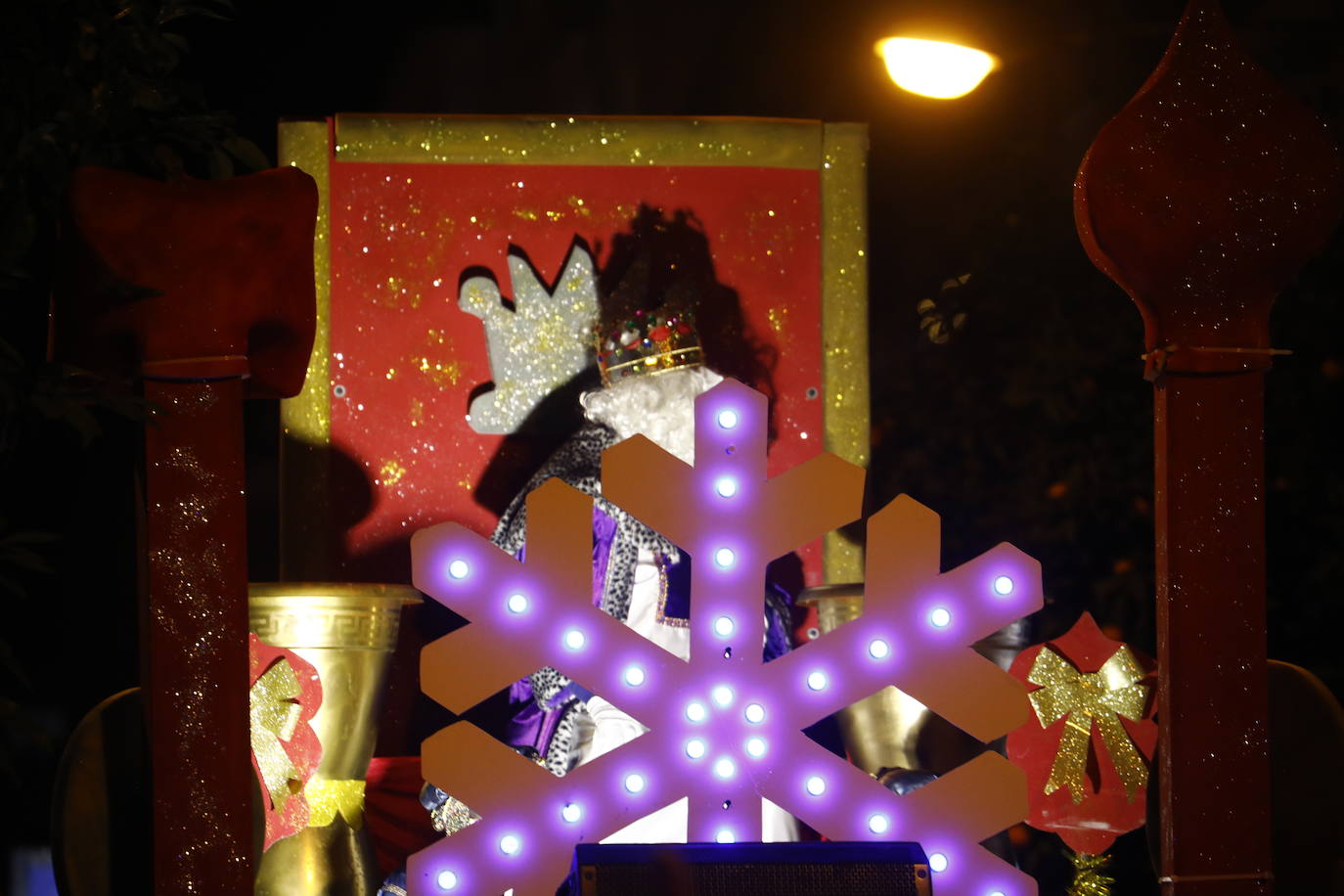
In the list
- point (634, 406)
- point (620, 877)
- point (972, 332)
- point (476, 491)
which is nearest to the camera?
point (620, 877)

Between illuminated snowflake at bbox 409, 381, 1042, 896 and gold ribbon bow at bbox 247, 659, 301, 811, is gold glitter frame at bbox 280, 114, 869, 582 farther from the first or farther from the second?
illuminated snowflake at bbox 409, 381, 1042, 896

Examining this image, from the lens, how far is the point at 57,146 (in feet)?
6.35

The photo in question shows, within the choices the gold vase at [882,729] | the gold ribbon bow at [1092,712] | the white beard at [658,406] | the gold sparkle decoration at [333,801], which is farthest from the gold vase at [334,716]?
the gold ribbon bow at [1092,712]

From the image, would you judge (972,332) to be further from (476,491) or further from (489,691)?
(489,691)

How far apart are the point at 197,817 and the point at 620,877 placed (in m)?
0.53

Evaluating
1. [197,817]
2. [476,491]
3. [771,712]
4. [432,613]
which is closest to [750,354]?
[476,491]

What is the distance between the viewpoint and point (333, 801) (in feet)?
8.62

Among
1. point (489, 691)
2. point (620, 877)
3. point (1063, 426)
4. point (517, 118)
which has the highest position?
point (517, 118)

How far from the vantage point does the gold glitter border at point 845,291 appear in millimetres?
3424

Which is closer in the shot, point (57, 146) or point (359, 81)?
point (57, 146)

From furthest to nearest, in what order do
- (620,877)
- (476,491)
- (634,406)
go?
(476,491) < (634,406) < (620,877)

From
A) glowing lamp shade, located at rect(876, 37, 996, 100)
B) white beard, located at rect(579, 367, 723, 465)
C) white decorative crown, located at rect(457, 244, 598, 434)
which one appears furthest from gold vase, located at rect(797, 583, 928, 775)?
glowing lamp shade, located at rect(876, 37, 996, 100)

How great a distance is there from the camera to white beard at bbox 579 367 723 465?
10.4 feet

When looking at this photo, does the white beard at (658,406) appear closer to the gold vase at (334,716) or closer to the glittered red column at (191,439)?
the gold vase at (334,716)
